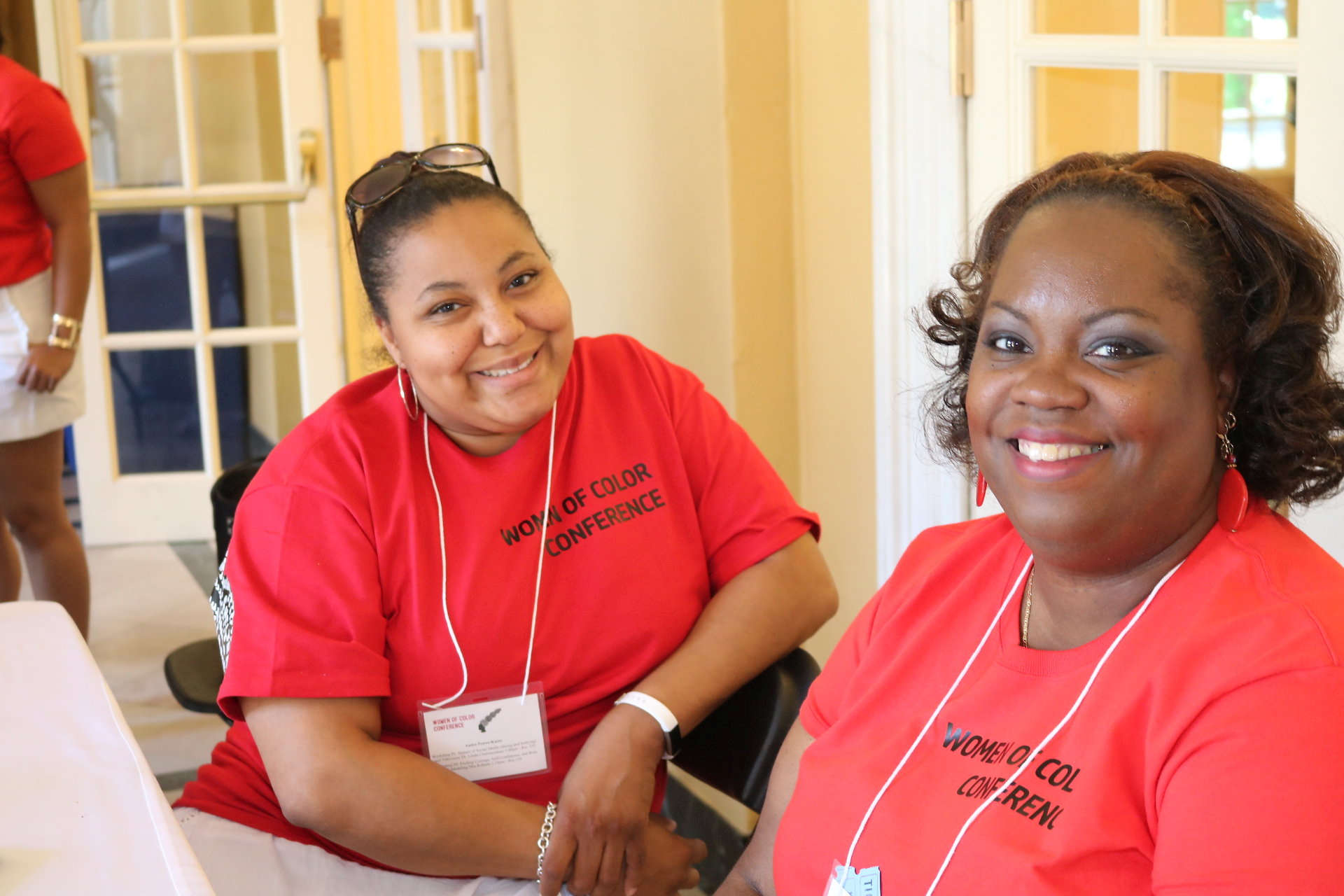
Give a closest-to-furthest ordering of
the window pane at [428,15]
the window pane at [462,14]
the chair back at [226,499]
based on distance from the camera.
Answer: the chair back at [226,499] < the window pane at [462,14] < the window pane at [428,15]

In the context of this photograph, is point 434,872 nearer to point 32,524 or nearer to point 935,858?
point 935,858

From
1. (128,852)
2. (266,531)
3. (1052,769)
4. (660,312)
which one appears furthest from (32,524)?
(1052,769)

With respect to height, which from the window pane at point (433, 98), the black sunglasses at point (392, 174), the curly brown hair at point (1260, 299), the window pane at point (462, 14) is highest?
the window pane at point (462, 14)

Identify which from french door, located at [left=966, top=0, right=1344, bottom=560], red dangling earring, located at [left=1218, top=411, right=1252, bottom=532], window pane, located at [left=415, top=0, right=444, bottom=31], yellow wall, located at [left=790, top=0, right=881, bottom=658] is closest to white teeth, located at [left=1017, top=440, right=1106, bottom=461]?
red dangling earring, located at [left=1218, top=411, right=1252, bottom=532]

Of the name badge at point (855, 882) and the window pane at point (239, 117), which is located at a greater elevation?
the window pane at point (239, 117)

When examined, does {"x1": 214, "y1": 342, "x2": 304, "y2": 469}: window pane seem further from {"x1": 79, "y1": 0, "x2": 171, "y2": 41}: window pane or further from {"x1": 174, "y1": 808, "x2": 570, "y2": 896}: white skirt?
{"x1": 174, "y1": 808, "x2": 570, "y2": 896}: white skirt

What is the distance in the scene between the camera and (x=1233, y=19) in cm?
152

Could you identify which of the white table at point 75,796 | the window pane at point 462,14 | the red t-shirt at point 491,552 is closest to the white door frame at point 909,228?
the red t-shirt at point 491,552

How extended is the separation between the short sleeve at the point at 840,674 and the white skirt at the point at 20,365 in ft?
7.30

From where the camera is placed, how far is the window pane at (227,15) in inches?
172

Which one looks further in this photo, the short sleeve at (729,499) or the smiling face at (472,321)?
the short sleeve at (729,499)

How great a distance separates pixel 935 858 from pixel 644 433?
2.73 feet

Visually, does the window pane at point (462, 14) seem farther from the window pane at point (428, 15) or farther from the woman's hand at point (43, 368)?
the woman's hand at point (43, 368)

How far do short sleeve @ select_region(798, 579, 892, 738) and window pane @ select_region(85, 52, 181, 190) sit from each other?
375cm
